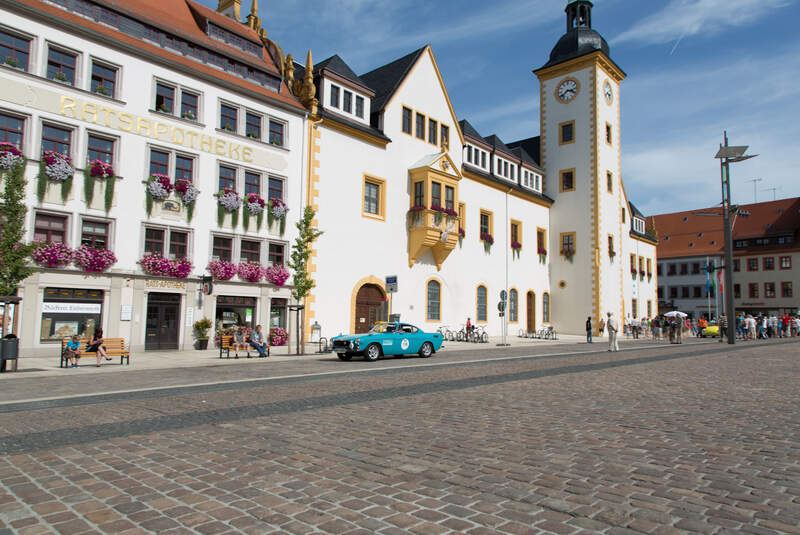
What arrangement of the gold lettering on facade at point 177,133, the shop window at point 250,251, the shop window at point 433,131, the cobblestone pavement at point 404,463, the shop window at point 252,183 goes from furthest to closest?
the shop window at point 433,131
the shop window at point 252,183
the shop window at point 250,251
the gold lettering on facade at point 177,133
the cobblestone pavement at point 404,463

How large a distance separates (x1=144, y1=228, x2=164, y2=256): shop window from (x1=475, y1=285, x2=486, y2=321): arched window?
2135cm

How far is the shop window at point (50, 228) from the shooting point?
801 inches

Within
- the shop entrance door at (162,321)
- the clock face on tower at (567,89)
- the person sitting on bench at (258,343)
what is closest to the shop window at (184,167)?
the shop entrance door at (162,321)

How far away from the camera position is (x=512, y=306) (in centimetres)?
4250

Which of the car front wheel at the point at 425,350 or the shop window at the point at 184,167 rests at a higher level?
the shop window at the point at 184,167

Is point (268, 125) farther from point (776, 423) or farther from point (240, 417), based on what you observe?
point (776, 423)

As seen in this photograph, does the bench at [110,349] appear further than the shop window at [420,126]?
No

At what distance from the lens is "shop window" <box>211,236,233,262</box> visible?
25.4 metres

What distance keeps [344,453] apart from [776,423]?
19.3 feet

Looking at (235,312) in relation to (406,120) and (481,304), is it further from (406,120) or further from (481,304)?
(481,304)

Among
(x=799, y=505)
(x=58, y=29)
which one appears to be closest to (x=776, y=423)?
(x=799, y=505)

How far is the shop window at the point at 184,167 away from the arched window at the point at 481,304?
20.7m

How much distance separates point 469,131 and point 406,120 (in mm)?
8332

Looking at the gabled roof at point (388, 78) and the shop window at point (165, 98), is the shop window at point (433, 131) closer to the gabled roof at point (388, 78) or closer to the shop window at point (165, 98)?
the gabled roof at point (388, 78)
